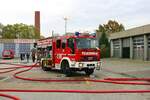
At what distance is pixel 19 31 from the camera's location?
12725cm

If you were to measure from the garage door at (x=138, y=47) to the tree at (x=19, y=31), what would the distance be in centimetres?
7149

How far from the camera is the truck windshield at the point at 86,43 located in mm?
22859

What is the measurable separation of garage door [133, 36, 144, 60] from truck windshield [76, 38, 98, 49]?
3274 cm

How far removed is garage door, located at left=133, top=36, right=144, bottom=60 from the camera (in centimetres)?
5559

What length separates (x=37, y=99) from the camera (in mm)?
12273

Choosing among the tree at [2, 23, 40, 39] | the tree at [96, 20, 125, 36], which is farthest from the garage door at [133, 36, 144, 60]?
the tree at [2, 23, 40, 39]

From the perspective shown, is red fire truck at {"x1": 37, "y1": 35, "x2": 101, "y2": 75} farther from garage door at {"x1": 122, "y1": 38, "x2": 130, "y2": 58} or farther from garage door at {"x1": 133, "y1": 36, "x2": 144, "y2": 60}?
garage door at {"x1": 122, "y1": 38, "x2": 130, "y2": 58}

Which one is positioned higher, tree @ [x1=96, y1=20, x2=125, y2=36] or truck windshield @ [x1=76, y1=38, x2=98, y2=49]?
tree @ [x1=96, y1=20, x2=125, y2=36]

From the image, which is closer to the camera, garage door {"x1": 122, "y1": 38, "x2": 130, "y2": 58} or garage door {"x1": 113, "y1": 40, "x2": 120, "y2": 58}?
garage door {"x1": 122, "y1": 38, "x2": 130, "y2": 58}

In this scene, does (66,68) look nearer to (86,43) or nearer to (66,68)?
(66,68)

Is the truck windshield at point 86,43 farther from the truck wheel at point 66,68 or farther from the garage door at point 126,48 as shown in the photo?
the garage door at point 126,48

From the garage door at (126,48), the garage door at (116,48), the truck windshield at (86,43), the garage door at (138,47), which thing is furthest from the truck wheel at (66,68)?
the garage door at (116,48)

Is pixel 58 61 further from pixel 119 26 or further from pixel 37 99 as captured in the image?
pixel 119 26

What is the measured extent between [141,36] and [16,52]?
116 feet
